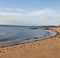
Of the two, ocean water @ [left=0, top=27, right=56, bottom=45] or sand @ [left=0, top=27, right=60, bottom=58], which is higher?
sand @ [left=0, top=27, right=60, bottom=58]

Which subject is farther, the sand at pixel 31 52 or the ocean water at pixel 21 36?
the ocean water at pixel 21 36

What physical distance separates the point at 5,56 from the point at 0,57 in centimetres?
44

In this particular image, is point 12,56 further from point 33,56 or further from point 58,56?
point 58,56

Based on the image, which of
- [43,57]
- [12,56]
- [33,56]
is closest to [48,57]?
[43,57]

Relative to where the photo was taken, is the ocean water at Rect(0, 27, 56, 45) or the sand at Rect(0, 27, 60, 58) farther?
the ocean water at Rect(0, 27, 56, 45)

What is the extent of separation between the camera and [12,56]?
37.0ft

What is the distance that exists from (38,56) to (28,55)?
2.45 feet

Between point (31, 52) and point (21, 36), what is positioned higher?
point (31, 52)

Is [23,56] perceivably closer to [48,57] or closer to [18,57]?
[18,57]

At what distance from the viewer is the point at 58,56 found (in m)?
11.5

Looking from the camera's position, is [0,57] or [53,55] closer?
[0,57]

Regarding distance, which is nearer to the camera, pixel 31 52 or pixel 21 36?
pixel 31 52

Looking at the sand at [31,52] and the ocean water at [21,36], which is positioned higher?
the sand at [31,52]

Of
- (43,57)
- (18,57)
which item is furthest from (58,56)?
(18,57)
